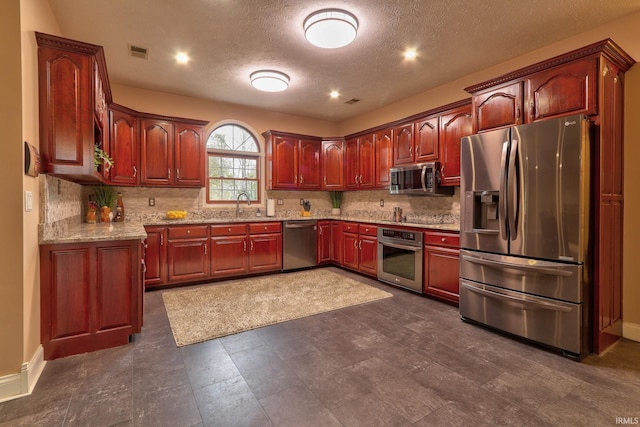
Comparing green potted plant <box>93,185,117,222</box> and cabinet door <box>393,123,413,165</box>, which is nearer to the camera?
green potted plant <box>93,185,117,222</box>

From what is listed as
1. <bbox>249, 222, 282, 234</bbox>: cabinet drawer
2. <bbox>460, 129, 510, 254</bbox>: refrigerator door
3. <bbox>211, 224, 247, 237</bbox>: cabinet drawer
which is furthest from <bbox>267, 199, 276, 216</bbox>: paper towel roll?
<bbox>460, 129, 510, 254</bbox>: refrigerator door

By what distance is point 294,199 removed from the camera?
5.95m

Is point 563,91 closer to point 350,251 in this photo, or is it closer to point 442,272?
point 442,272

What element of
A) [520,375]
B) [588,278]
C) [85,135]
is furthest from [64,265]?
[588,278]

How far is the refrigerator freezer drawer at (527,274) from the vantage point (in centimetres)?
237

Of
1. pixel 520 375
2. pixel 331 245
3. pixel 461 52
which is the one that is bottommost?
pixel 520 375

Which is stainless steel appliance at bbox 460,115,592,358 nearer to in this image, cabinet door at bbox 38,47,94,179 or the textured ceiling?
the textured ceiling

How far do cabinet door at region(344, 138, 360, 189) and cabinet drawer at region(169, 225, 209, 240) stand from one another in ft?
8.63

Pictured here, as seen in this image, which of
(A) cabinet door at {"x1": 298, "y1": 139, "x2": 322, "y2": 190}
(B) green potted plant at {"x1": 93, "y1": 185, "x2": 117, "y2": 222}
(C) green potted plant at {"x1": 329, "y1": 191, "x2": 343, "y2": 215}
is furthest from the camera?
(C) green potted plant at {"x1": 329, "y1": 191, "x2": 343, "y2": 215}

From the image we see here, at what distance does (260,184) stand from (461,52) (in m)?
3.69

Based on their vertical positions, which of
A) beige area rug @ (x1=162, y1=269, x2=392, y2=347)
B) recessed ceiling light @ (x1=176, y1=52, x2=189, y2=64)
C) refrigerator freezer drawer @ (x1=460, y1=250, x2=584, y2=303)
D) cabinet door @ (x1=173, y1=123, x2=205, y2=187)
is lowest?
beige area rug @ (x1=162, y1=269, x2=392, y2=347)

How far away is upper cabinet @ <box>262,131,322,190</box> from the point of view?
5.37 m

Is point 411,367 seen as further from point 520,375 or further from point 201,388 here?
point 201,388

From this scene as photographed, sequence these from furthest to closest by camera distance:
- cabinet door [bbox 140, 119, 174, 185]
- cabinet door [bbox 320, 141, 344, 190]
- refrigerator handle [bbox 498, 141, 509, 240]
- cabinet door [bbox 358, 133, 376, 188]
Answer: cabinet door [bbox 320, 141, 344, 190]
cabinet door [bbox 358, 133, 376, 188]
cabinet door [bbox 140, 119, 174, 185]
refrigerator handle [bbox 498, 141, 509, 240]
